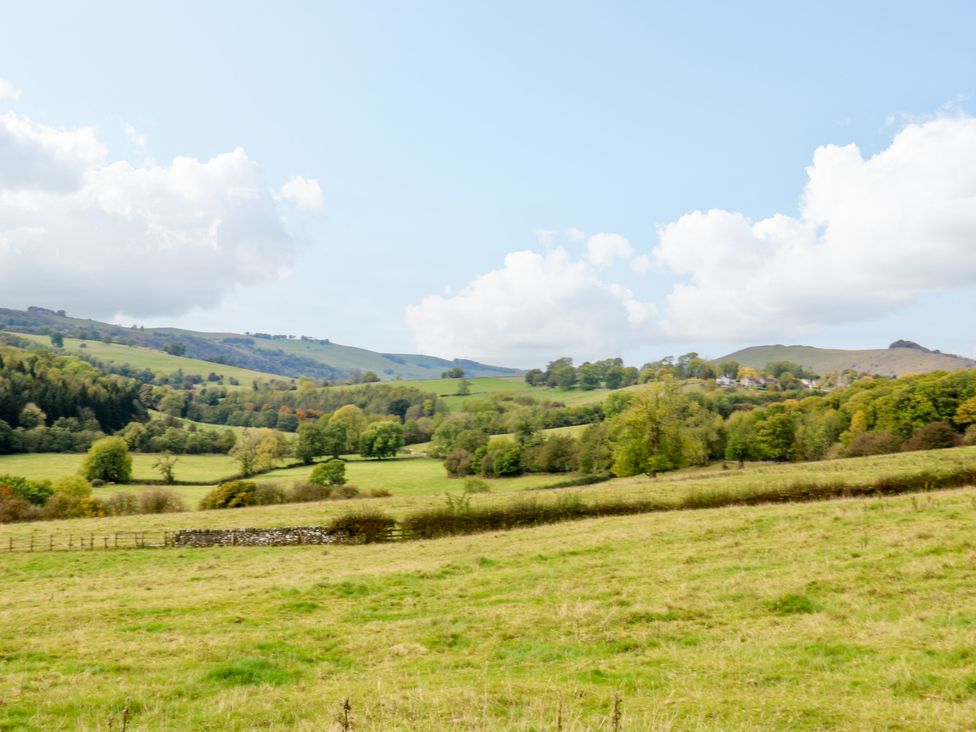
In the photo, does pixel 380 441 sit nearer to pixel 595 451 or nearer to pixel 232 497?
pixel 595 451

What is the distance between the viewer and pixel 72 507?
5812cm

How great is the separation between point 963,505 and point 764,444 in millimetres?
55291

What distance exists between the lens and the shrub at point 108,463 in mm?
81750

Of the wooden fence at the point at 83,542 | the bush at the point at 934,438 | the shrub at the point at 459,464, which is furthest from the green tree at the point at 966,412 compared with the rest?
the wooden fence at the point at 83,542

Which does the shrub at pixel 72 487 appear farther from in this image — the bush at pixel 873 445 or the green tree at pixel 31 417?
the bush at pixel 873 445

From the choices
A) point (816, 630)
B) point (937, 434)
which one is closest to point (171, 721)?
point (816, 630)

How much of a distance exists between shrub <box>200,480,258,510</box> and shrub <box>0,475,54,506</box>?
16.7 m

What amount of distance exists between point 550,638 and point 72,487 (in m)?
67.8

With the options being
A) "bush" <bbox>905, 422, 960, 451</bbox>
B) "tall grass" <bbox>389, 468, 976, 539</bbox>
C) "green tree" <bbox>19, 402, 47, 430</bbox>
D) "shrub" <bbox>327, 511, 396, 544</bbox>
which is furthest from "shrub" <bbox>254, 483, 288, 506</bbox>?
"green tree" <bbox>19, 402, 47, 430</bbox>

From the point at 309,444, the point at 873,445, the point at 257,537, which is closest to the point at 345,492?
the point at 257,537

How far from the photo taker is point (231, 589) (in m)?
20.5

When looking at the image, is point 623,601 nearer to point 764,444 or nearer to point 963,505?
point 963,505

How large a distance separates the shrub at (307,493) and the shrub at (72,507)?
16894 millimetres

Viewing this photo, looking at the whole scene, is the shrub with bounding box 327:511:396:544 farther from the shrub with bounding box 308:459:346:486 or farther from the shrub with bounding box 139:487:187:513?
the shrub with bounding box 308:459:346:486
